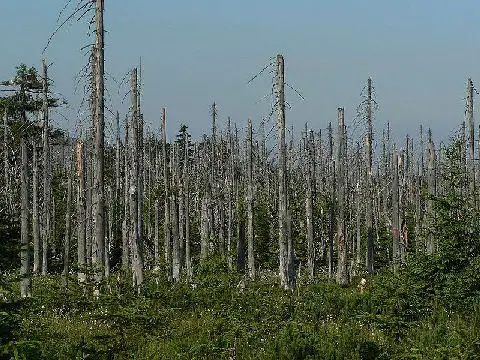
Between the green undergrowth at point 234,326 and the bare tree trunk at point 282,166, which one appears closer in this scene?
the green undergrowth at point 234,326

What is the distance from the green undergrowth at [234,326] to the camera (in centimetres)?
787

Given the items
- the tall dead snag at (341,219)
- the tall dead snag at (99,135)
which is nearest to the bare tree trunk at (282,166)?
the tall dead snag at (341,219)

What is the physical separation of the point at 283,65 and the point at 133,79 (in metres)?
5.10

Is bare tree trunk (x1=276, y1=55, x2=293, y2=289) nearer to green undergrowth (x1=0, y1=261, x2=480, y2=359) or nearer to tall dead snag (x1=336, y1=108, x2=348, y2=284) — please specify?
green undergrowth (x1=0, y1=261, x2=480, y2=359)

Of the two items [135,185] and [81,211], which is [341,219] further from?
[81,211]

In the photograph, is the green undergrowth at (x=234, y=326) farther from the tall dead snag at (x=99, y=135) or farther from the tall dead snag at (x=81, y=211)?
the tall dead snag at (x=81, y=211)

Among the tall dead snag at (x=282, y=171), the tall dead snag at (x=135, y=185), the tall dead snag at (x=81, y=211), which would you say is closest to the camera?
the tall dead snag at (x=135, y=185)

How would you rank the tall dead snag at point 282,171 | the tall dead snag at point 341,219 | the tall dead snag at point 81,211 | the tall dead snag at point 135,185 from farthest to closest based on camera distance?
1. the tall dead snag at point 341,219
2. the tall dead snag at point 282,171
3. the tall dead snag at point 81,211
4. the tall dead snag at point 135,185

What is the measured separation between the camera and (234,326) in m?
10.0

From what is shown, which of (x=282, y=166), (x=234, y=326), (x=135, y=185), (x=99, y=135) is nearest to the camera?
(x=234, y=326)

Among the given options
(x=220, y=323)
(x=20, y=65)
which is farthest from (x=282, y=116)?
(x=20, y=65)

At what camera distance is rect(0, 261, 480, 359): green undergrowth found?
787 centimetres

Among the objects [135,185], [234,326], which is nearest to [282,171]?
[135,185]

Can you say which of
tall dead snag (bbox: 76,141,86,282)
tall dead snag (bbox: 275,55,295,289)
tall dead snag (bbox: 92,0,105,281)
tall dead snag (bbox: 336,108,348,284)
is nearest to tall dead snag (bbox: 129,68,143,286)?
tall dead snag (bbox: 76,141,86,282)
